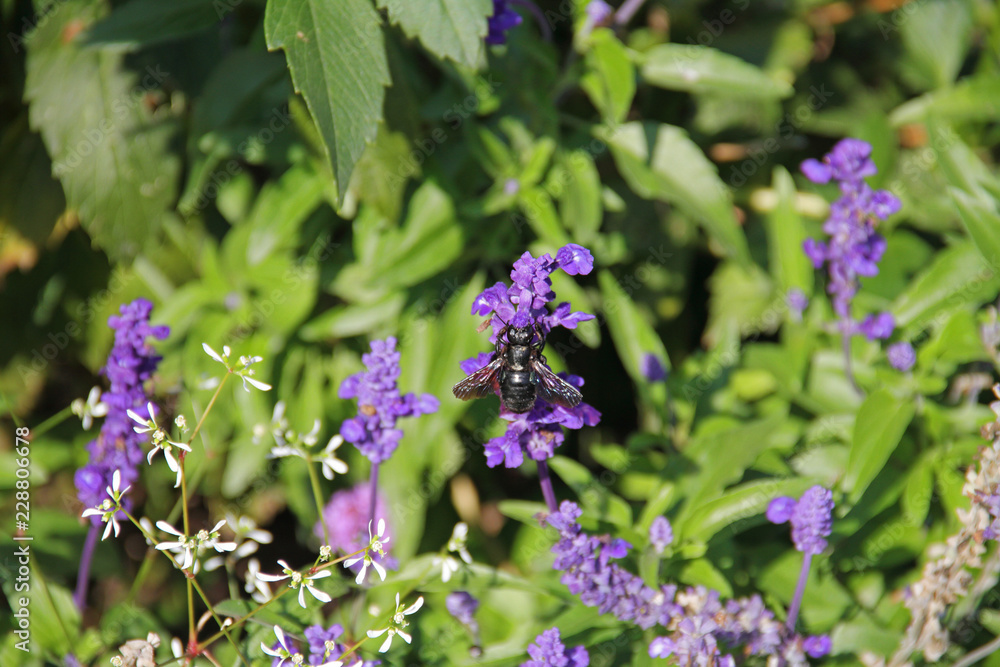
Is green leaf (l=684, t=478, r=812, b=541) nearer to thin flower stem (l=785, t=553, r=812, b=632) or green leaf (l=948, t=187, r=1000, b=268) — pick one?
thin flower stem (l=785, t=553, r=812, b=632)

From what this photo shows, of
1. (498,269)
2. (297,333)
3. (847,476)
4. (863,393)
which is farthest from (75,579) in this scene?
(863,393)

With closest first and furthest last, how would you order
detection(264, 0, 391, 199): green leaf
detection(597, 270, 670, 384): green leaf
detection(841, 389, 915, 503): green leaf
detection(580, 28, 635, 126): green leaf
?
detection(264, 0, 391, 199): green leaf, detection(841, 389, 915, 503): green leaf, detection(580, 28, 635, 126): green leaf, detection(597, 270, 670, 384): green leaf

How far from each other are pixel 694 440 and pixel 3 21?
2.93 meters

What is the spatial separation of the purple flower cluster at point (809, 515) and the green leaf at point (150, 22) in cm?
215

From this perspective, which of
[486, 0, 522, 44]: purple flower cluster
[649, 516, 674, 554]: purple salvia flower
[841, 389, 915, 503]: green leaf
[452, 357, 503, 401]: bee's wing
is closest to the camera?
[452, 357, 503, 401]: bee's wing

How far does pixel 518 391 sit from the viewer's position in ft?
5.58

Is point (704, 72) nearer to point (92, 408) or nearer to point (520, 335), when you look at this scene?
point (520, 335)

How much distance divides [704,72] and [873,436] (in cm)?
135

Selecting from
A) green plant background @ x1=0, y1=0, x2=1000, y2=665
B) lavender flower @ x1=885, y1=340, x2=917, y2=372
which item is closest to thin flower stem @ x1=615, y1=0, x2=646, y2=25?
green plant background @ x1=0, y1=0, x2=1000, y2=665

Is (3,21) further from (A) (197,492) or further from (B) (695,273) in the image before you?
(B) (695,273)

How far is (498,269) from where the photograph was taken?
2.94 metres

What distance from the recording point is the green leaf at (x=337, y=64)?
1.91 meters

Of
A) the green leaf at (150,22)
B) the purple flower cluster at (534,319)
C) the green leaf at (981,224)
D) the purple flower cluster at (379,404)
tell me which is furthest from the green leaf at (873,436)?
the green leaf at (150,22)

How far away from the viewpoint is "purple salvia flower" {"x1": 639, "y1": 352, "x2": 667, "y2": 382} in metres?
2.62
